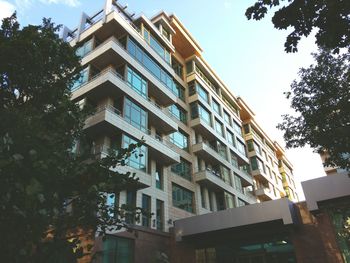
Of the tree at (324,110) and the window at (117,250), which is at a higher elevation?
the tree at (324,110)

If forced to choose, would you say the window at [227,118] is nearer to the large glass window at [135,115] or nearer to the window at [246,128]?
the window at [246,128]

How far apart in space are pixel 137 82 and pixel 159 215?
1025 centimetres

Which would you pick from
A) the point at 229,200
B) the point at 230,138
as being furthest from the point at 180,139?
the point at 230,138

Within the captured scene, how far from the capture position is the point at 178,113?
107 feet

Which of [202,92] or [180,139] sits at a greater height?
[202,92]

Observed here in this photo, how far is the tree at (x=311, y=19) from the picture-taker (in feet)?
19.3

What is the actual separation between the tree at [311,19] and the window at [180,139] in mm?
23227

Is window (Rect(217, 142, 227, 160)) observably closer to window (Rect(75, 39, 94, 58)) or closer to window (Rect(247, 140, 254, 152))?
window (Rect(247, 140, 254, 152))

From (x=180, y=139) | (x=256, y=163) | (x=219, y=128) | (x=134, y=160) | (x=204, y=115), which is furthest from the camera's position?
(x=256, y=163)

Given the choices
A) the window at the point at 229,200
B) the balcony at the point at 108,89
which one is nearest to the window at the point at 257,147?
the window at the point at 229,200

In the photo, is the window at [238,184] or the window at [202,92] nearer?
the window at [202,92]

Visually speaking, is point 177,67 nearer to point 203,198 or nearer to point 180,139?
point 180,139

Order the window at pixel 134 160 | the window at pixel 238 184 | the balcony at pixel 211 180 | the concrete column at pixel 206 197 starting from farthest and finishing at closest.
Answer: the window at pixel 238 184
the concrete column at pixel 206 197
the balcony at pixel 211 180
the window at pixel 134 160

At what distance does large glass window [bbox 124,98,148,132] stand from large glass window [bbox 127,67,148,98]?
4.93 feet
